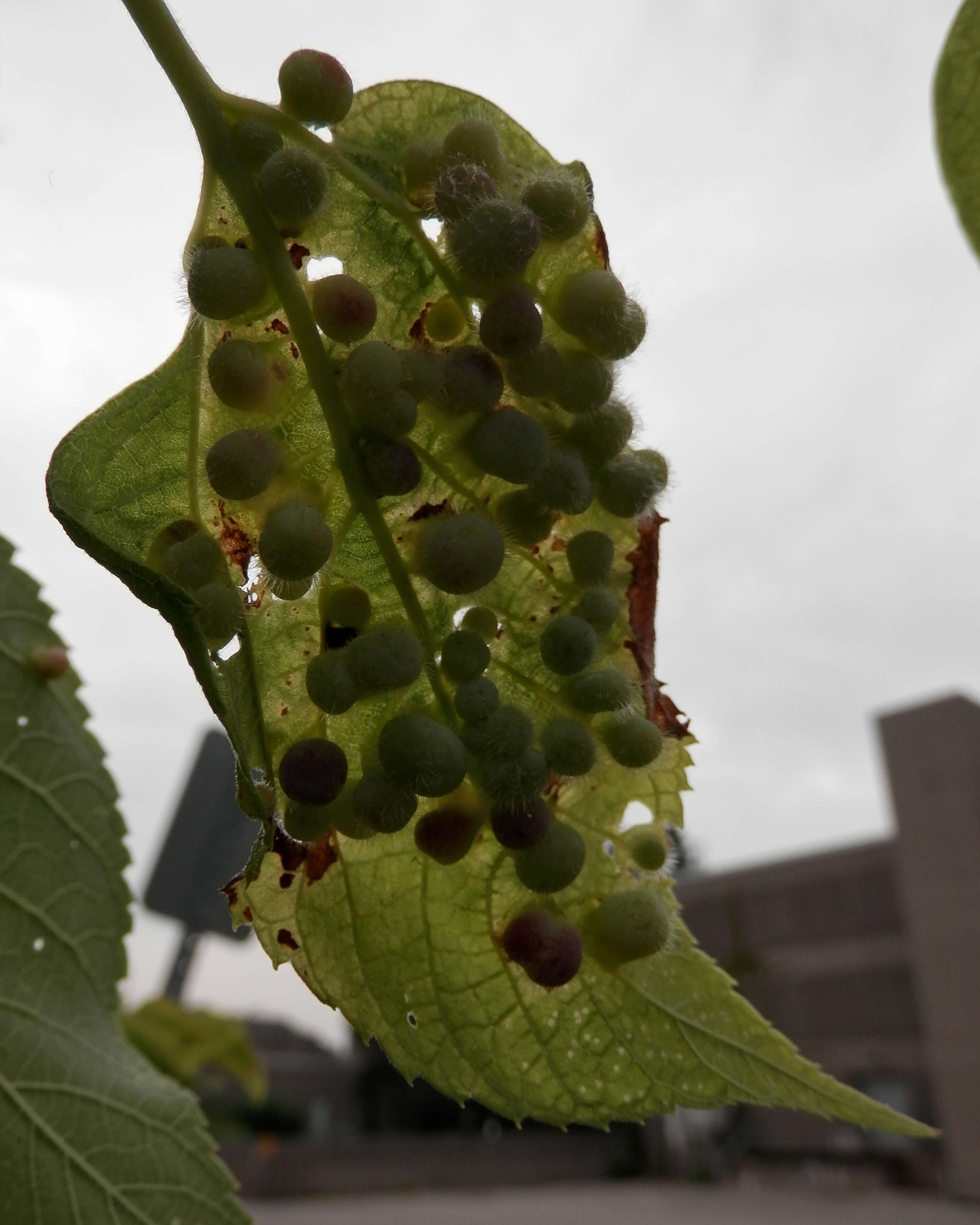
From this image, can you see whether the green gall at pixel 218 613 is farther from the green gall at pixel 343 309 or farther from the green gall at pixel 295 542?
the green gall at pixel 343 309

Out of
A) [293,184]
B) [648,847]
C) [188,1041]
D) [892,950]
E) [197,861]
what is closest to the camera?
[293,184]

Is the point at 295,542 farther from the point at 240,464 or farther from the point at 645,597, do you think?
the point at 645,597

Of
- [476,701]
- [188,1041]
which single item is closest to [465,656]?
[476,701]

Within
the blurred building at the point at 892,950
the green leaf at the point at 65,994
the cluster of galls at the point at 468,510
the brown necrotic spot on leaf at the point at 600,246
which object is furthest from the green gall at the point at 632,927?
the blurred building at the point at 892,950

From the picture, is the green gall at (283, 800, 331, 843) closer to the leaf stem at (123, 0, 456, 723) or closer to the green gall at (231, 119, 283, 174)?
the leaf stem at (123, 0, 456, 723)

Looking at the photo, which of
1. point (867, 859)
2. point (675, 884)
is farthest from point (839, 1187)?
point (675, 884)
